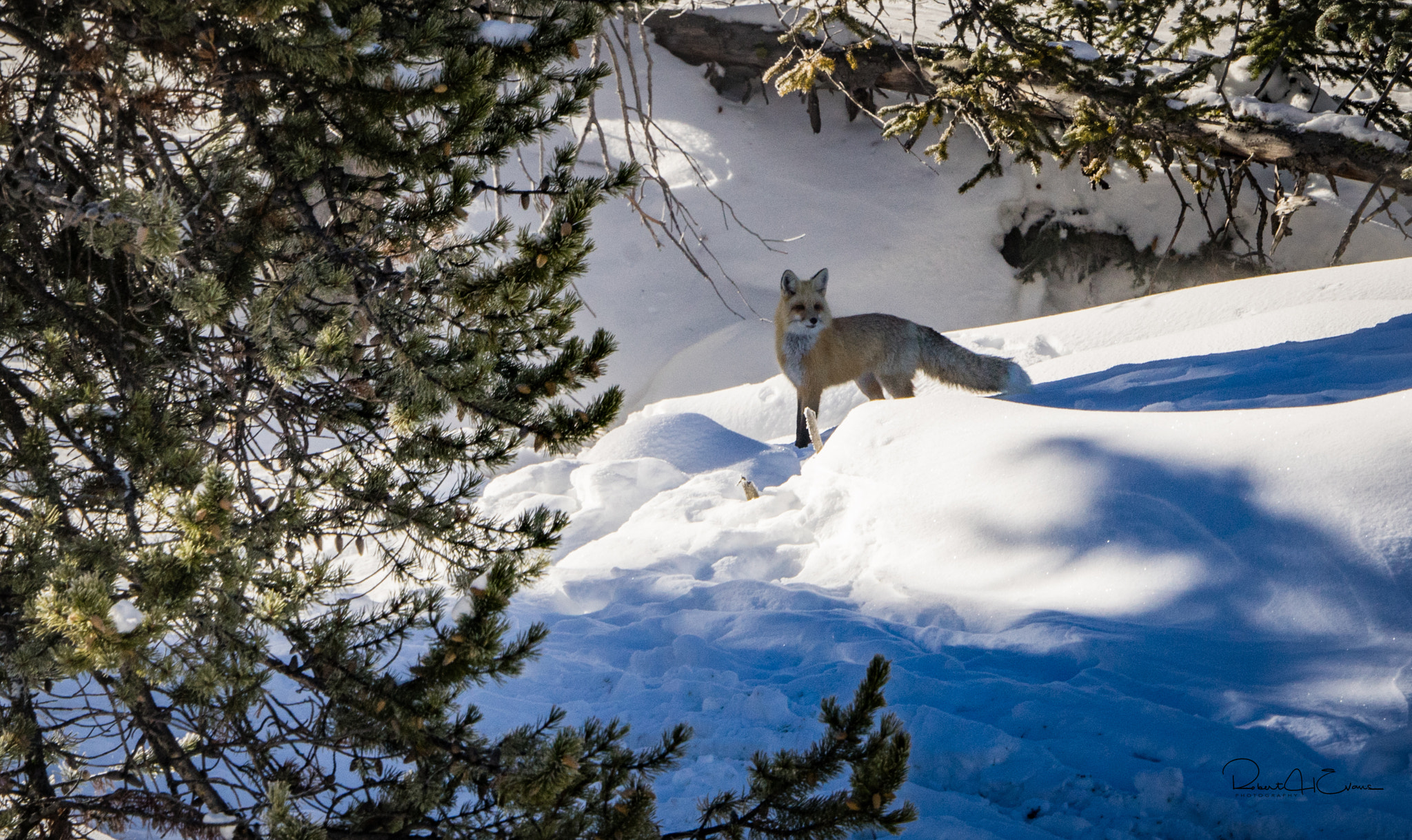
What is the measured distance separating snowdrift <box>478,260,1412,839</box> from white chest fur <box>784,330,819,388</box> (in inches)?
42.7

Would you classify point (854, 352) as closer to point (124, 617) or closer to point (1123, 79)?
point (1123, 79)

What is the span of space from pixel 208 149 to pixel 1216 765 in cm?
370

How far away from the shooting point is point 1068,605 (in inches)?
152

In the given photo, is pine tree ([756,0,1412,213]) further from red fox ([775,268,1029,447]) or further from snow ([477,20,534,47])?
snow ([477,20,534,47])

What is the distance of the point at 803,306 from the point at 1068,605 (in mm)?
3659

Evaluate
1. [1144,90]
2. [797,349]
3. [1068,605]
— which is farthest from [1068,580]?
[1144,90]

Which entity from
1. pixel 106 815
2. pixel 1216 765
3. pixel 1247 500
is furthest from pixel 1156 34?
pixel 106 815

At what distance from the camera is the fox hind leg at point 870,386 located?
287 inches

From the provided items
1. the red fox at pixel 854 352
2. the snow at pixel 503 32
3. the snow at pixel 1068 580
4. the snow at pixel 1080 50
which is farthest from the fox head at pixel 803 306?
the snow at pixel 503 32

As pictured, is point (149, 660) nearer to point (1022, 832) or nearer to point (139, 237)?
point (139, 237)

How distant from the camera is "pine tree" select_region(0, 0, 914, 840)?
189cm

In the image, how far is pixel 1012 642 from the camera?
379cm

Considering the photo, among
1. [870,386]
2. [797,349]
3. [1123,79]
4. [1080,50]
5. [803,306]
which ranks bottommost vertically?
[870,386]

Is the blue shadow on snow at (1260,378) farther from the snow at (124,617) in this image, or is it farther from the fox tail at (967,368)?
the snow at (124,617)
